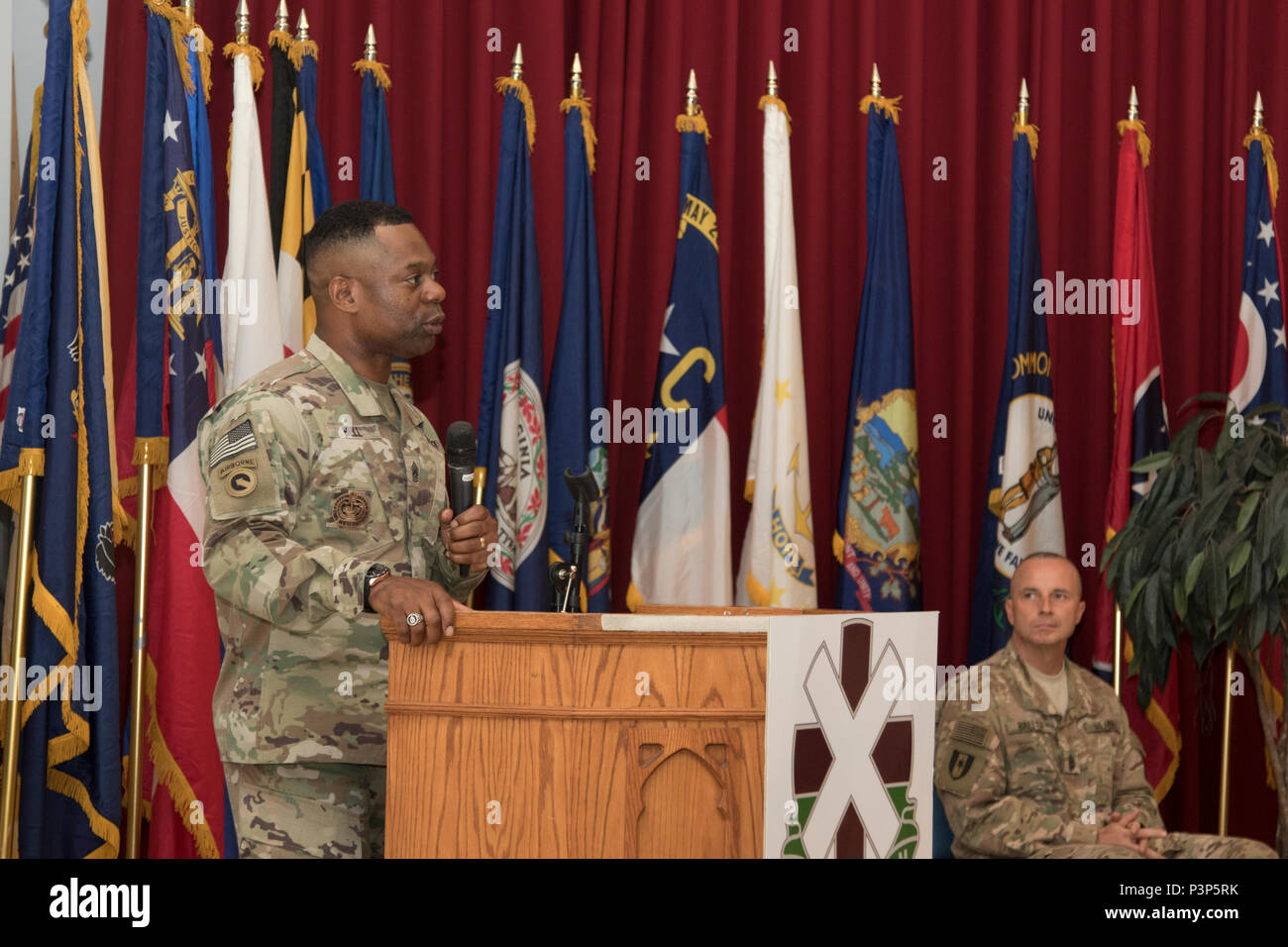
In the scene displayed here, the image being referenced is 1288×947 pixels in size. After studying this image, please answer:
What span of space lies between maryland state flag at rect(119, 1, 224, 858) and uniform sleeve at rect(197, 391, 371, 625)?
143 centimetres

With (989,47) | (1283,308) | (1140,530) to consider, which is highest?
(989,47)

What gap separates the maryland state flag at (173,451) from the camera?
13.0 feet

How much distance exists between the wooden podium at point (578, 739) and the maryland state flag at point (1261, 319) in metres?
3.05

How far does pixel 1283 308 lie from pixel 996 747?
2.19m

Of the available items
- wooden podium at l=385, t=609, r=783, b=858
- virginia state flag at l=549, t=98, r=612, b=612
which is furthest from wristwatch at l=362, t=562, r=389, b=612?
virginia state flag at l=549, t=98, r=612, b=612

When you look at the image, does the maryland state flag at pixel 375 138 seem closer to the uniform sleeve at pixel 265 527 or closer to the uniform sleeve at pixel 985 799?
the uniform sleeve at pixel 265 527

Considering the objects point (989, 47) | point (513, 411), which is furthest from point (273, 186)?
point (989, 47)

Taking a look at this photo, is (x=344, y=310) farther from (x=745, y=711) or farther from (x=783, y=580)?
(x=783, y=580)

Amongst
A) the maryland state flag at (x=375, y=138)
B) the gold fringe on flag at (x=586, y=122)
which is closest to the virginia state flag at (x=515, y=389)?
the gold fringe on flag at (x=586, y=122)

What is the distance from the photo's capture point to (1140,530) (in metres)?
4.25

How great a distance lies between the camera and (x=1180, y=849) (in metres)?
3.53

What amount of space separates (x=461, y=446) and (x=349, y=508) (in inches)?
13.9

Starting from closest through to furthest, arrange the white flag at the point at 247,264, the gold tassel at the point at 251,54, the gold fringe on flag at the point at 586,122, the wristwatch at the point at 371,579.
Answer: the wristwatch at the point at 371,579, the white flag at the point at 247,264, the gold tassel at the point at 251,54, the gold fringe on flag at the point at 586,122

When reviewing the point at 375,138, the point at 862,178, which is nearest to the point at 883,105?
the point at 862,178
